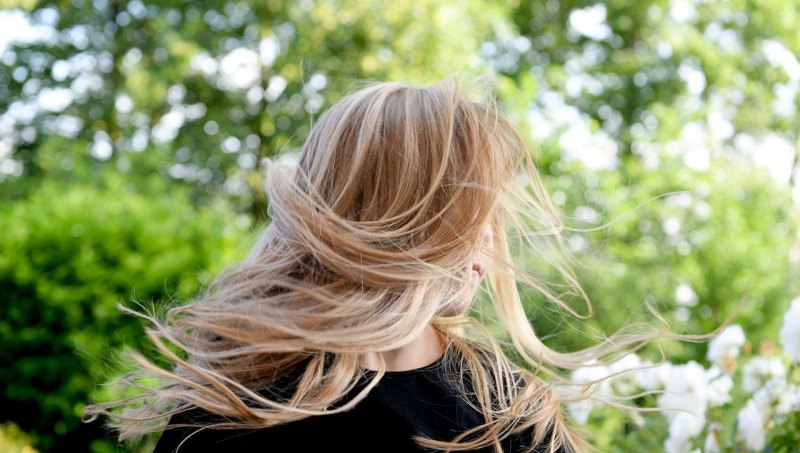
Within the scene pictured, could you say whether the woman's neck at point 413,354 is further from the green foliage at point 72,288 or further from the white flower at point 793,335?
the green foliage at point 72,288

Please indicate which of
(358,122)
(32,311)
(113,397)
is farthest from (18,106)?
(358,122)

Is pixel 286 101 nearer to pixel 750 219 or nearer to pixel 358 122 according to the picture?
pixel 750 219

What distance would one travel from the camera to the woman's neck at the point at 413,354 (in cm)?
159

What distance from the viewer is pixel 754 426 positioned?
2258 mm

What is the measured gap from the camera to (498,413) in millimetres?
1614

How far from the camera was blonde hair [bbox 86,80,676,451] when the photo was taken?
154 centimetres

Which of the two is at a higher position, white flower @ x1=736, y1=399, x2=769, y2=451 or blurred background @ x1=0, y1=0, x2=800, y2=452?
white flower @ x1=736, y1=399, x2=769, y2=451

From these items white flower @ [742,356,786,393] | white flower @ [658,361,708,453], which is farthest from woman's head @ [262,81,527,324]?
white flower @ [742,356,786,393]

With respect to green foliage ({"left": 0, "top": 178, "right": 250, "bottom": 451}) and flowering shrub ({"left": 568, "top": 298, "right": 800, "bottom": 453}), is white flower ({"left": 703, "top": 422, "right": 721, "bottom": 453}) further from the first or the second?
green foliage ({"left": 0, "top": 178, "right": 250, "bottom": 451})

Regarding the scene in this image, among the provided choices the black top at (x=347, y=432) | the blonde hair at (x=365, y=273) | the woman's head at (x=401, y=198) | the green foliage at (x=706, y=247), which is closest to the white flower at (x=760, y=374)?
the blonde hair at (x=365, y=273)

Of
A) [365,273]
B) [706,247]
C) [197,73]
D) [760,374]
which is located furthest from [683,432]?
[197,73]

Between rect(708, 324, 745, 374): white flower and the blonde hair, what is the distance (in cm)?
112

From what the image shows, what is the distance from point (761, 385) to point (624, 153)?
11931 mm

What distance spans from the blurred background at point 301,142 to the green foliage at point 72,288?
1cm
